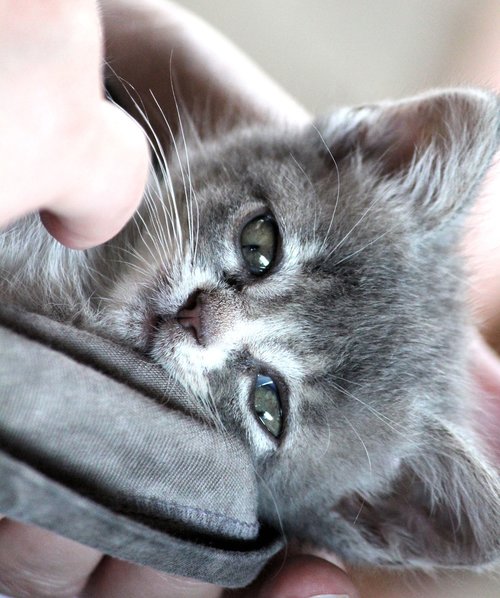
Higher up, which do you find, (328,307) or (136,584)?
(328,307)

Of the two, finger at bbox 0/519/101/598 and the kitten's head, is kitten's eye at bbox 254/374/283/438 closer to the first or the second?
the kitten's head

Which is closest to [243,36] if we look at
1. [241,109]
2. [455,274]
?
[241,109]

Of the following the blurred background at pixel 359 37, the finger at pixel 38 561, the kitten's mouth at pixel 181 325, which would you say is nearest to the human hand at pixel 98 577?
the finger at pixel 38 561

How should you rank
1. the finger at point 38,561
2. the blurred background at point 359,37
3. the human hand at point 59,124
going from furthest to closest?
the blurred background at point 359,37
the finger at point 38,561
the human hand at point 59,124

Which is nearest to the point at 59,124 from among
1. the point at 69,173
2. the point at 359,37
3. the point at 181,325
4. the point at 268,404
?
the point at 69,173

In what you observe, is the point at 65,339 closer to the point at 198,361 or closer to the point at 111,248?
the point at 198,361

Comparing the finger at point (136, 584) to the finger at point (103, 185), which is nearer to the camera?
the finger at point (103, 185)

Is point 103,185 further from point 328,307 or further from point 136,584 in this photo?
point 136,584

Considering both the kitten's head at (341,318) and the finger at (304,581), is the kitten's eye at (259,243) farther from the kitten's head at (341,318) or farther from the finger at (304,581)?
the finger at (304,581)
